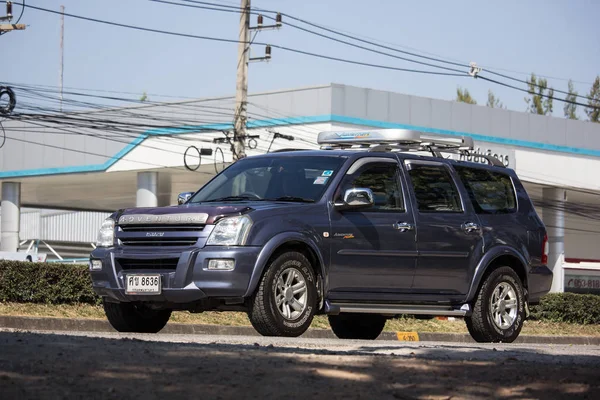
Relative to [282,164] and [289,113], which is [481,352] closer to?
[282,164]

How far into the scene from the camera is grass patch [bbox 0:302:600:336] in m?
16.2

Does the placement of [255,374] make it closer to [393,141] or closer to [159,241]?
[159,241]

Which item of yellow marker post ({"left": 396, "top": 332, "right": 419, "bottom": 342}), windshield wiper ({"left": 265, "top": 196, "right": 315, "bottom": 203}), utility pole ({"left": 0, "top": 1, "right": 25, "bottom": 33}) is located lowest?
yellow marker post ({"left": 396, "top": 332, "right": 419, "bottom": 342})

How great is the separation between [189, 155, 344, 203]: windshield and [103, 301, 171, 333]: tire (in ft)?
3.95

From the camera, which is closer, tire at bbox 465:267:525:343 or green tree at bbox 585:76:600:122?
tire at bbox 465:267:525:343

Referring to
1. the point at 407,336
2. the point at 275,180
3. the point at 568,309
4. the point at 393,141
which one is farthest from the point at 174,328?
the point at 568,309

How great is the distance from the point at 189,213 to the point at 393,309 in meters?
2.29

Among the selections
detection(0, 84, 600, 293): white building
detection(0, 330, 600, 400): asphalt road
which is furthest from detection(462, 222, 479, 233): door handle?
detection(0, 84, 600, 293): white building

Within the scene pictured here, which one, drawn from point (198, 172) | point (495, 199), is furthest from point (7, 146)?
point (495, 199)

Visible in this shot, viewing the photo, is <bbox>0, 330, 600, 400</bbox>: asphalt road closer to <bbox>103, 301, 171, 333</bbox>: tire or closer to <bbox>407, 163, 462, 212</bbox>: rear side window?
<bbox>103, 301, 171, 333</bbox>: tire

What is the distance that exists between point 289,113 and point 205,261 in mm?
25642

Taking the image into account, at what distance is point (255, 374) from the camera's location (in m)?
6.10

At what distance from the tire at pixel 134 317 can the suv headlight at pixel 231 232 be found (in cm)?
140

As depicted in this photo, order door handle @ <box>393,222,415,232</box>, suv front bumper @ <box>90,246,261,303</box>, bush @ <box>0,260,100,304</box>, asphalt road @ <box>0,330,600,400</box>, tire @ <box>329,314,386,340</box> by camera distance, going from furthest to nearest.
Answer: bush @ <box>0,260,100,304</box> → tire @ <box>329,314,386,340</box> → door handle @ <box>393,222,415,232</box> → suv front bumper @ <box>90,246,261,303</box> → asphalt road @ <box>0,330,600,400</box>
